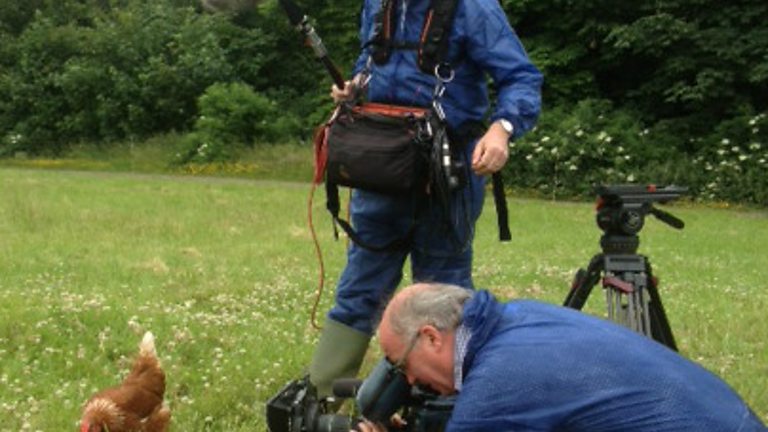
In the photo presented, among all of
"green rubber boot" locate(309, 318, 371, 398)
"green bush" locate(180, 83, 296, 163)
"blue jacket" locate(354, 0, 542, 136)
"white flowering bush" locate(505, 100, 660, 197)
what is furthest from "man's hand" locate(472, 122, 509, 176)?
"green bush" locate(180, 83, 296, 163)

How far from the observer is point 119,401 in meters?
4.39

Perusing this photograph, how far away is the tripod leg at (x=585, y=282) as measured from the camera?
14.3ft

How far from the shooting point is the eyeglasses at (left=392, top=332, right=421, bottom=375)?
3.06m

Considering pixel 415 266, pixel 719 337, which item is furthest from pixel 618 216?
pixel 719 337

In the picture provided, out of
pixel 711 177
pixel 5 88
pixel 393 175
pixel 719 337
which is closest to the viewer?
pixel 393 175

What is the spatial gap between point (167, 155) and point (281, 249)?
52.8ft

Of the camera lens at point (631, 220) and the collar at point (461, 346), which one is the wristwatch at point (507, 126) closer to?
the camera lens at point (631, 220)

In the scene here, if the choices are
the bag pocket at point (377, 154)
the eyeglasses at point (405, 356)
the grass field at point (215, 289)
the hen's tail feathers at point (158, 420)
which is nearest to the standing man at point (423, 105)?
the bag pocket at point (377, 154)

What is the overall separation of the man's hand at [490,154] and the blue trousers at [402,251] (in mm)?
272

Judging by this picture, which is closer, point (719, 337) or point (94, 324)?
point (94, 324)

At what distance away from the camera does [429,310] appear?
304cm

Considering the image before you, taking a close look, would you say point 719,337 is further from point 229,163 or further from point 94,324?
point 229,163

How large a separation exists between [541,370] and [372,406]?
2.11 ft

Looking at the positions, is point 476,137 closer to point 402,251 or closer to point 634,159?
point 402,251
